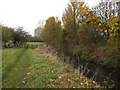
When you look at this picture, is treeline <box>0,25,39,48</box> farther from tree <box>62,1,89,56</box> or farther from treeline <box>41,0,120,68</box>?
tree <box>62,1,89,56</box>

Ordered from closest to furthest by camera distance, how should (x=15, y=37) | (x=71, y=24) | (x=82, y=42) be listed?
1. (x=82, y=42)
2. (x=71, y=24)
3. (x=15, y=37)

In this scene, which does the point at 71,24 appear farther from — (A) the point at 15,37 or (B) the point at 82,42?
(A) the point at 15,37

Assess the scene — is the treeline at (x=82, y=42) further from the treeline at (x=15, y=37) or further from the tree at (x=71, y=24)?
the treeline at (x=15, y=37)

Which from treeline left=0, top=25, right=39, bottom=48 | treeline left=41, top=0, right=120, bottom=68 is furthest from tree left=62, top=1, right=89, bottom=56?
treeline left=0, top=25, right=39, bottom=48

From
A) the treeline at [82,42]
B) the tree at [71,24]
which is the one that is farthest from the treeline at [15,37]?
the tree at [71,24]

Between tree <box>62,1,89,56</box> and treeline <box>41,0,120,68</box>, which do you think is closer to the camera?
treeline <box>41,0,120,68</box>

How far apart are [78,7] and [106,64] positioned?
10926 millimetres

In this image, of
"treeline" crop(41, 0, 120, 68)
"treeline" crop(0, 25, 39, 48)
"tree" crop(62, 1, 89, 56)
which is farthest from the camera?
"treeline" crop(0, 25, 39, 48)

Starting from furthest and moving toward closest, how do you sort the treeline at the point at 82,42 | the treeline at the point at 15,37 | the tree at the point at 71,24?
the treeline at the point at 15,37 → the tree at the point at 71,24 → the treeline at the point at 82,42

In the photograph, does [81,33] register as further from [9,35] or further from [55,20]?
[9,35]

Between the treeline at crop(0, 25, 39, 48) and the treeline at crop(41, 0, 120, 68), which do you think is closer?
the treeline at crop(41, 0, 120, 68)

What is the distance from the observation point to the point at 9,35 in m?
23.8

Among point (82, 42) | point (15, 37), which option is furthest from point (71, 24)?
point (15, 37)

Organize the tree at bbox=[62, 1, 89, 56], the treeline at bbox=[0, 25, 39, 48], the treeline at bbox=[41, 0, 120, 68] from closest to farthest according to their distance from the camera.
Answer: the treeline at bbox=[41, 0, 120, 68], the tree at bbox=[62, 1, 89, 56], the treeline at bbox=[0, 25, 39, 48]
